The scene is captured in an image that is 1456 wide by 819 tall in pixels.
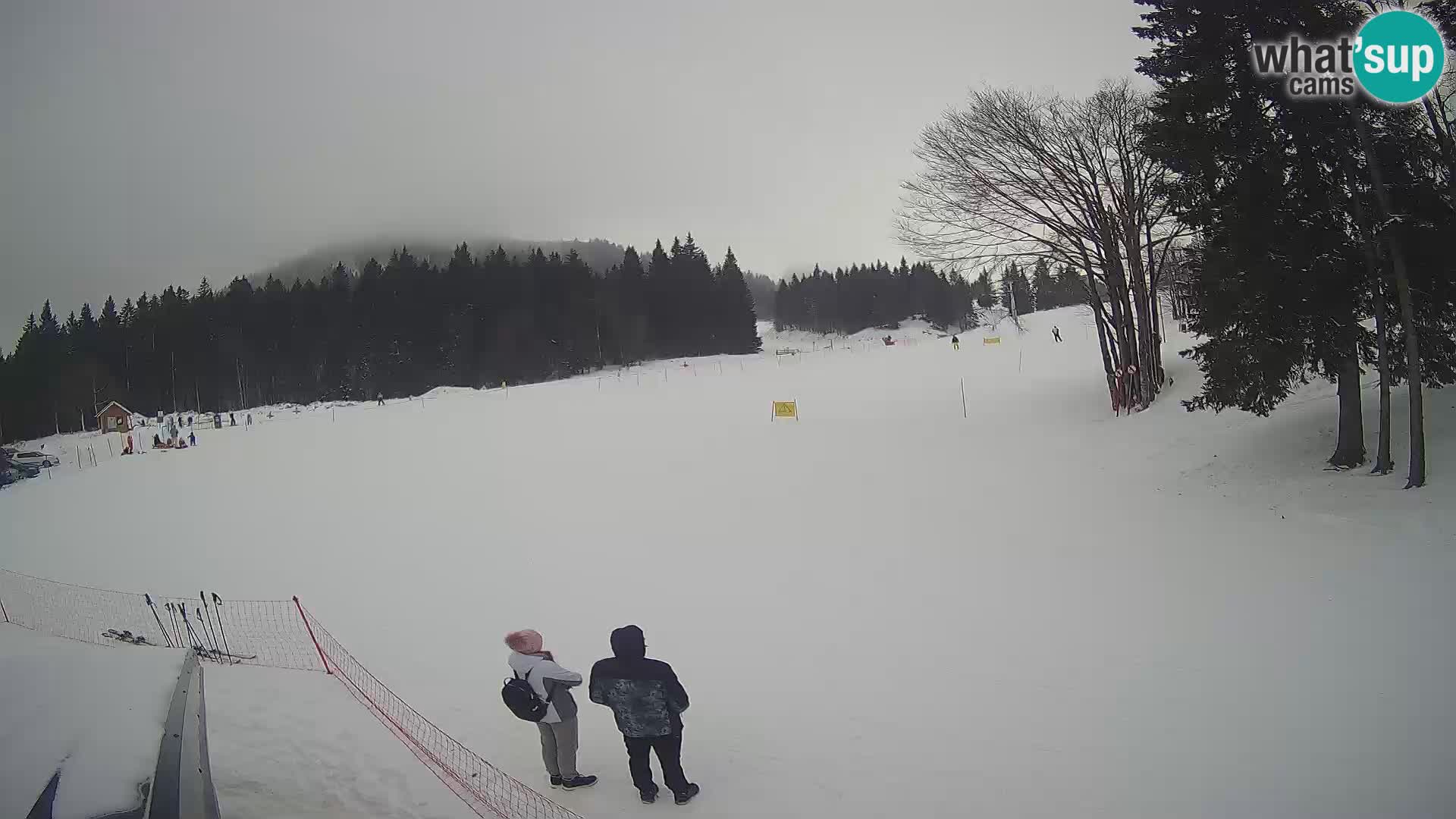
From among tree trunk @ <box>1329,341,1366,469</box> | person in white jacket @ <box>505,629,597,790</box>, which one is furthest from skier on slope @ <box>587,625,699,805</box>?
tree trunk @ <box>1329,341,1366,469</box>

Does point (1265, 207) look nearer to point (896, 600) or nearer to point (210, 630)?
point (896, 600)

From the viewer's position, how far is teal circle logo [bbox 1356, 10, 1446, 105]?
798 cm

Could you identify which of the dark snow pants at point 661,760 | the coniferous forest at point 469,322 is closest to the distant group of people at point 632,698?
the dark snow pants at point 661,760

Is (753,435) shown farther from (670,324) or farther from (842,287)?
(842,287)

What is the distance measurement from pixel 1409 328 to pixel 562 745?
1127cm

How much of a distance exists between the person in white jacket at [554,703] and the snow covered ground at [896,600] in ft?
0.63

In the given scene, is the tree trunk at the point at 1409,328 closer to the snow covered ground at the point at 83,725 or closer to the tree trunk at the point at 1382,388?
the tree trunk at the point at 1382,388

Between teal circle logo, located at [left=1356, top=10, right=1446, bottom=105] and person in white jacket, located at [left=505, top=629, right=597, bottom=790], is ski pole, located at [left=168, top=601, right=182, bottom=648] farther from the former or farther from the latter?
teal circle logo, located at [left=1356, top=10, right=1446, bottom=105]

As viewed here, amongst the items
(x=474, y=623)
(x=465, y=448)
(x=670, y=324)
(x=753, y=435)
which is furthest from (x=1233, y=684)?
(x=670, y=324)

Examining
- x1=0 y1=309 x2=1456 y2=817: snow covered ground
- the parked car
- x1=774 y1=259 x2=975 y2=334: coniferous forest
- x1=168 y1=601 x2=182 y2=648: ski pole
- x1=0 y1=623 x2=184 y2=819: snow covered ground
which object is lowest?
x1=0 y1=309 x2=1456 y2=817: snow covered ground

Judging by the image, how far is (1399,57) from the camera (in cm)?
813

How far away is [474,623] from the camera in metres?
8.72

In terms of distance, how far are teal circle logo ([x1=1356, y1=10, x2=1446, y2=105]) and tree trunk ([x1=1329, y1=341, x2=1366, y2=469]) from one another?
3514 millimetres

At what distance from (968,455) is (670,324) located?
52.5 metres
